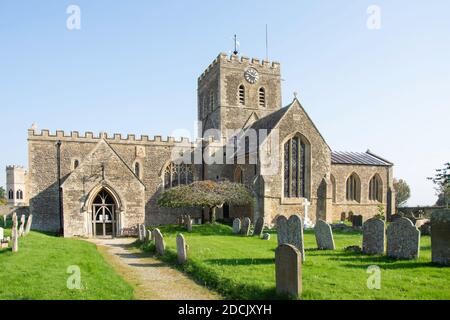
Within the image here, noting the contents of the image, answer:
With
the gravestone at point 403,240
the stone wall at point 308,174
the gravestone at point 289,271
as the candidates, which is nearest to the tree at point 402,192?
the stone wall at point 308,174

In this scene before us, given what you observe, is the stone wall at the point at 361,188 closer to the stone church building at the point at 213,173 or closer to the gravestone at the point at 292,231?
the stone church building at the point at 213,173

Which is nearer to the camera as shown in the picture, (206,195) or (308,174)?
(206,195)

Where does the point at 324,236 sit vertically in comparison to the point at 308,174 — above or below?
below

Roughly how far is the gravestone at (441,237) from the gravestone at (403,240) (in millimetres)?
437

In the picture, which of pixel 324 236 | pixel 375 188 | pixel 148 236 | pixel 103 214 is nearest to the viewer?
pixel 324 236

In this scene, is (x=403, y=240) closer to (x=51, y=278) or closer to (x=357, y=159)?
(x=51, y=278)

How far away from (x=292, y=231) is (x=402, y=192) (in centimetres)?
6227

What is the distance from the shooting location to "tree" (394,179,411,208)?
6379 cm

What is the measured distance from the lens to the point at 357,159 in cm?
3078

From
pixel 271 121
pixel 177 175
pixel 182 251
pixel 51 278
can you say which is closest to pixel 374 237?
pixel 182 251

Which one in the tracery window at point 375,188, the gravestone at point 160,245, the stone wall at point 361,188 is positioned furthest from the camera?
the tracery window at point 375,188

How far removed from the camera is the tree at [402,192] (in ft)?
209
